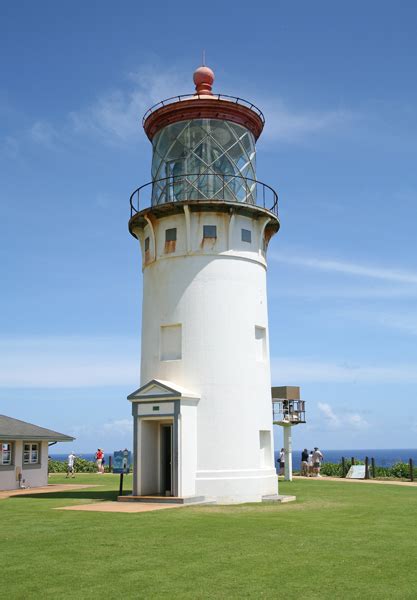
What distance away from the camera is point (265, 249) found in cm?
2370

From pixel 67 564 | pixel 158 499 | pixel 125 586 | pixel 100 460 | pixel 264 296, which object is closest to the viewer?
pixel 125 586

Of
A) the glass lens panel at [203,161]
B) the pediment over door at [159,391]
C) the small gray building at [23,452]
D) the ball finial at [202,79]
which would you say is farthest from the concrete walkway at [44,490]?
the ball finial at [202,79]

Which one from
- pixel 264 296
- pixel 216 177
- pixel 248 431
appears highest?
pixel 216 177

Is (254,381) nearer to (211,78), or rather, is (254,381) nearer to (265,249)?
(265,249)

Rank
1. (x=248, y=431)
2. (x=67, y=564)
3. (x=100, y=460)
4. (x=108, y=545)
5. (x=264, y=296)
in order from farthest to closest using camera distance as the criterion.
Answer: (x=100, y=460)
(x=264, y=296)
(x=248, y=431)
(x=108, y=545)
(x=67, y=564)

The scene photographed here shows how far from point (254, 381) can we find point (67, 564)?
11.8 m

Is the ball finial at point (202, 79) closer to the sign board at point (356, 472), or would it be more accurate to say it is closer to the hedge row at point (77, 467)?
the sign board at point (356, 472)

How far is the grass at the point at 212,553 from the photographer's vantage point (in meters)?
9.04

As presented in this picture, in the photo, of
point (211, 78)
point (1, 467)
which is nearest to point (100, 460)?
point (1, 467)

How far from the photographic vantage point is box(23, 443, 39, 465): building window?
2825 centimetres

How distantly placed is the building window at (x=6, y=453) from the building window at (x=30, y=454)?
85 centimetres

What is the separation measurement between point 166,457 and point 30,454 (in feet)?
30.9

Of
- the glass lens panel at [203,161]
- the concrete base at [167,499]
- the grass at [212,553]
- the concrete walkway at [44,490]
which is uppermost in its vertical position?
the glass lens panel at [203,161]

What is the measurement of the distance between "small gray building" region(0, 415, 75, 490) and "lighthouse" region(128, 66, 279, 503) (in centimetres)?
786
